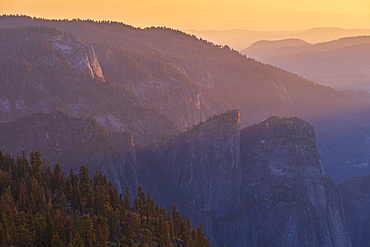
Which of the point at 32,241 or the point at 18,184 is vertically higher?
the point at 18,184

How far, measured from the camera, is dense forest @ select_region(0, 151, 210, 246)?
112 metres

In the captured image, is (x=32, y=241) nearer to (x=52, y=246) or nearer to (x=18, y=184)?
(x=52, y=246)

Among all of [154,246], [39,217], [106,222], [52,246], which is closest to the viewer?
[52,246]

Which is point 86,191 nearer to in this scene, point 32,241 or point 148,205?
point 148,205

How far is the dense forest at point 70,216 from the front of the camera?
111688 mm

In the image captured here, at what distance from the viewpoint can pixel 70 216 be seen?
124562 mm

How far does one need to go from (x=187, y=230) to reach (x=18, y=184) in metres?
50.6

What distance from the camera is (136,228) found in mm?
135125

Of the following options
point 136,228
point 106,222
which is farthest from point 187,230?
point 106,222

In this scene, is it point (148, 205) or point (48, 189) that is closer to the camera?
point (48, 189)

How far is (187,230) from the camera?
158 meters

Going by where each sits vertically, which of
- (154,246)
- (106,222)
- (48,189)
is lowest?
(154,246)

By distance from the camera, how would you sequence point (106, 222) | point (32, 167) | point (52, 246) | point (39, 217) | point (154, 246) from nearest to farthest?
1. point (52, 246)
2. point (39, 217)
3. point (106, 222)
4. point (154, 246)
5. point (32, 167)

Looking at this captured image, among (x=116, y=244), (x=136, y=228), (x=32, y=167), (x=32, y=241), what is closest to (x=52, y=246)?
(x=32, y=241)
